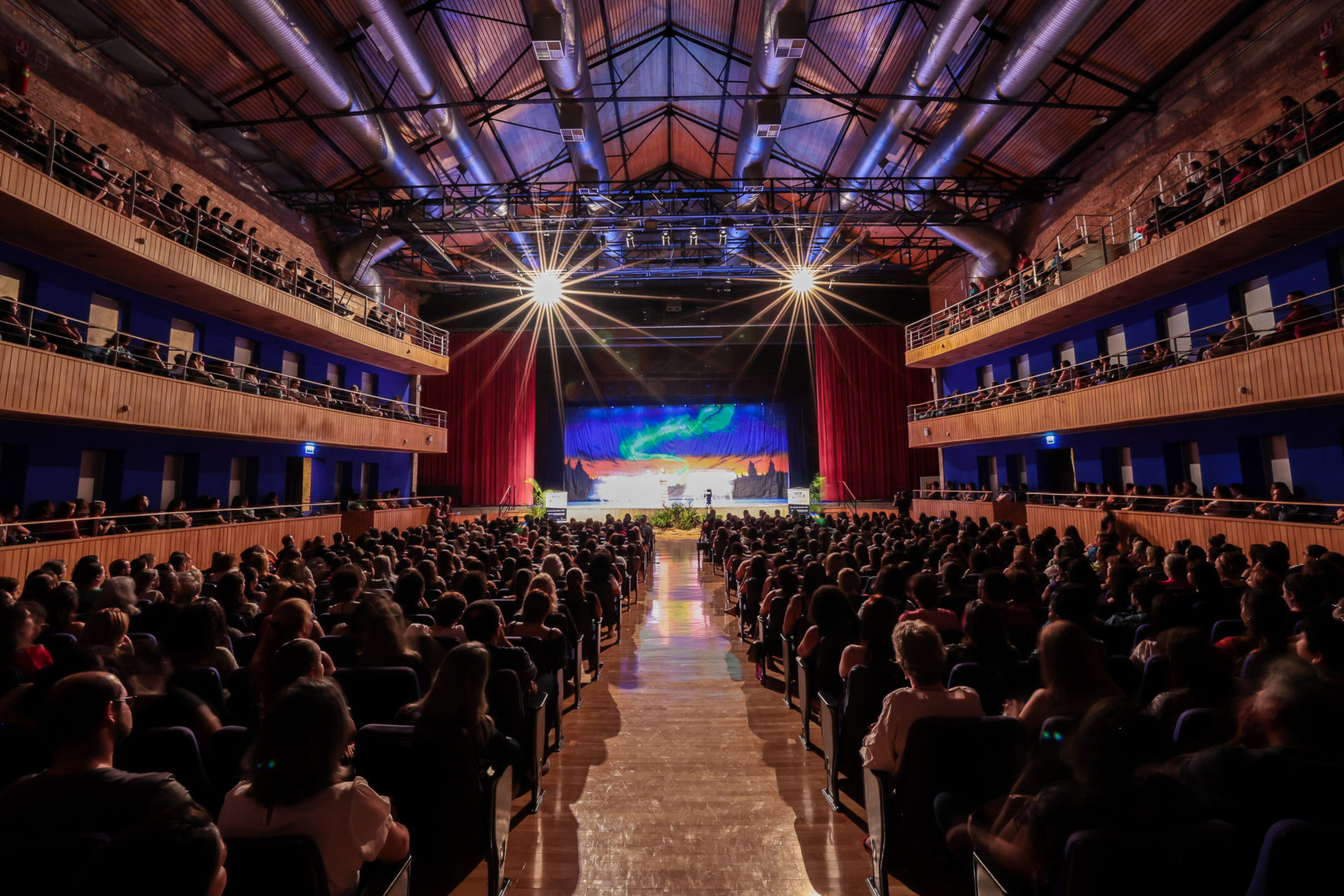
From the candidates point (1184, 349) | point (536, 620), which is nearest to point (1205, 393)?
point (1184, 349)

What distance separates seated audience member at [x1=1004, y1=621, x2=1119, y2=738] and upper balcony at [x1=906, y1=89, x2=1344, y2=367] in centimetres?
956

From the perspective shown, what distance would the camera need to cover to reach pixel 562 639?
5.00 meters

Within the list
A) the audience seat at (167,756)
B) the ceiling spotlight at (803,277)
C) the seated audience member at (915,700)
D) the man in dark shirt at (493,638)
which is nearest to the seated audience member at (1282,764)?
the seated audience member at (915,700)

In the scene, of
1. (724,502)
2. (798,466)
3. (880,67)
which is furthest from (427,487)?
(880,67)

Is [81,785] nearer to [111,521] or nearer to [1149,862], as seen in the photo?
[1149,862]

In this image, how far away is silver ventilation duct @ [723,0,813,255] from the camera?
383 inches

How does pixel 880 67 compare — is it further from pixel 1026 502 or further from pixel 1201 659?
pixel 1201 659

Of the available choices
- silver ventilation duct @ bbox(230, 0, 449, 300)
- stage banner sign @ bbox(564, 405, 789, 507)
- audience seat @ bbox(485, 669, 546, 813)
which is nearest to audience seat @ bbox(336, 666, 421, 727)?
audience seat @ bbox(485, 669, 546, 813)

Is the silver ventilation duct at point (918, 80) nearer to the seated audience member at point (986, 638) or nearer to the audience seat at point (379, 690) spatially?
the seated audience member at point (986, 638)

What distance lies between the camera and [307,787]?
6.36 feet

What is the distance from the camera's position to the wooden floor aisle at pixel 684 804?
126 inches

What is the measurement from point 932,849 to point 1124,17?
14.7m

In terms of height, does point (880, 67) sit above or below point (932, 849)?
above

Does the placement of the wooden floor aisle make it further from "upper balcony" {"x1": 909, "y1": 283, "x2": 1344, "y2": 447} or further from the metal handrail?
"upper balcony" {"x1": 909, "y1": 283, "x2": 1344, "y2": 447}
